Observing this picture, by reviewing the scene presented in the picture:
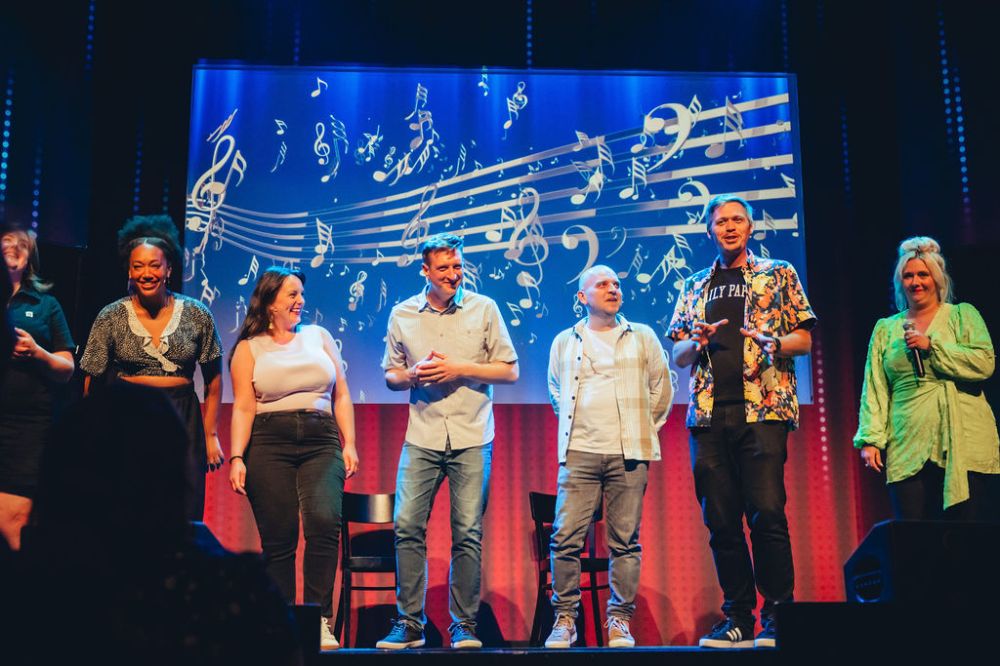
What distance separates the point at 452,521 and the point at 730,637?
3.94ft

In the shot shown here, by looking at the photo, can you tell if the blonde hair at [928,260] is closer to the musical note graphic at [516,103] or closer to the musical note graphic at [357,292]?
the musical note graphic at [516,103]

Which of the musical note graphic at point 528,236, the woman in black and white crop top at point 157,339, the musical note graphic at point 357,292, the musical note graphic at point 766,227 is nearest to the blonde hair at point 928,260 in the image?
the musical note graphic at point 766,227

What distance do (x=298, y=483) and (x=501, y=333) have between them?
3.58 ft

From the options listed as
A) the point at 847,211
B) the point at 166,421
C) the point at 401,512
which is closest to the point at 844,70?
the point at 847,211

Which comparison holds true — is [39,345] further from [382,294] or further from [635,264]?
[635,264]

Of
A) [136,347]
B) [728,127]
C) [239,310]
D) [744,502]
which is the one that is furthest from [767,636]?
[239,310]

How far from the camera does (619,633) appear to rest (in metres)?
3.83

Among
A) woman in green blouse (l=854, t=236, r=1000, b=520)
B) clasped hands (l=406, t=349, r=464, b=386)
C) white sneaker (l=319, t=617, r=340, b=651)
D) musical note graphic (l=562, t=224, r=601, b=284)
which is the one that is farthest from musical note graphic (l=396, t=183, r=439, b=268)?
woman in green blouse (l=854, t=236, r=1000, b=520)

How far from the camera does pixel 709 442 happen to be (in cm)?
372

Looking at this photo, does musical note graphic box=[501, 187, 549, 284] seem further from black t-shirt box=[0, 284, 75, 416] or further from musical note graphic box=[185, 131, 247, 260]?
black t-shirt box=[0, 284, 75, 416]

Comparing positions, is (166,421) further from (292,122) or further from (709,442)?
(292,122)

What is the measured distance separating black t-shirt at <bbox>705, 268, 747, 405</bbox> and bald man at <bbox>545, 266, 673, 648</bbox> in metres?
0.52

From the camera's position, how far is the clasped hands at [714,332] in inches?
143

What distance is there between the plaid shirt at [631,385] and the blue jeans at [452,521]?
0.44m
